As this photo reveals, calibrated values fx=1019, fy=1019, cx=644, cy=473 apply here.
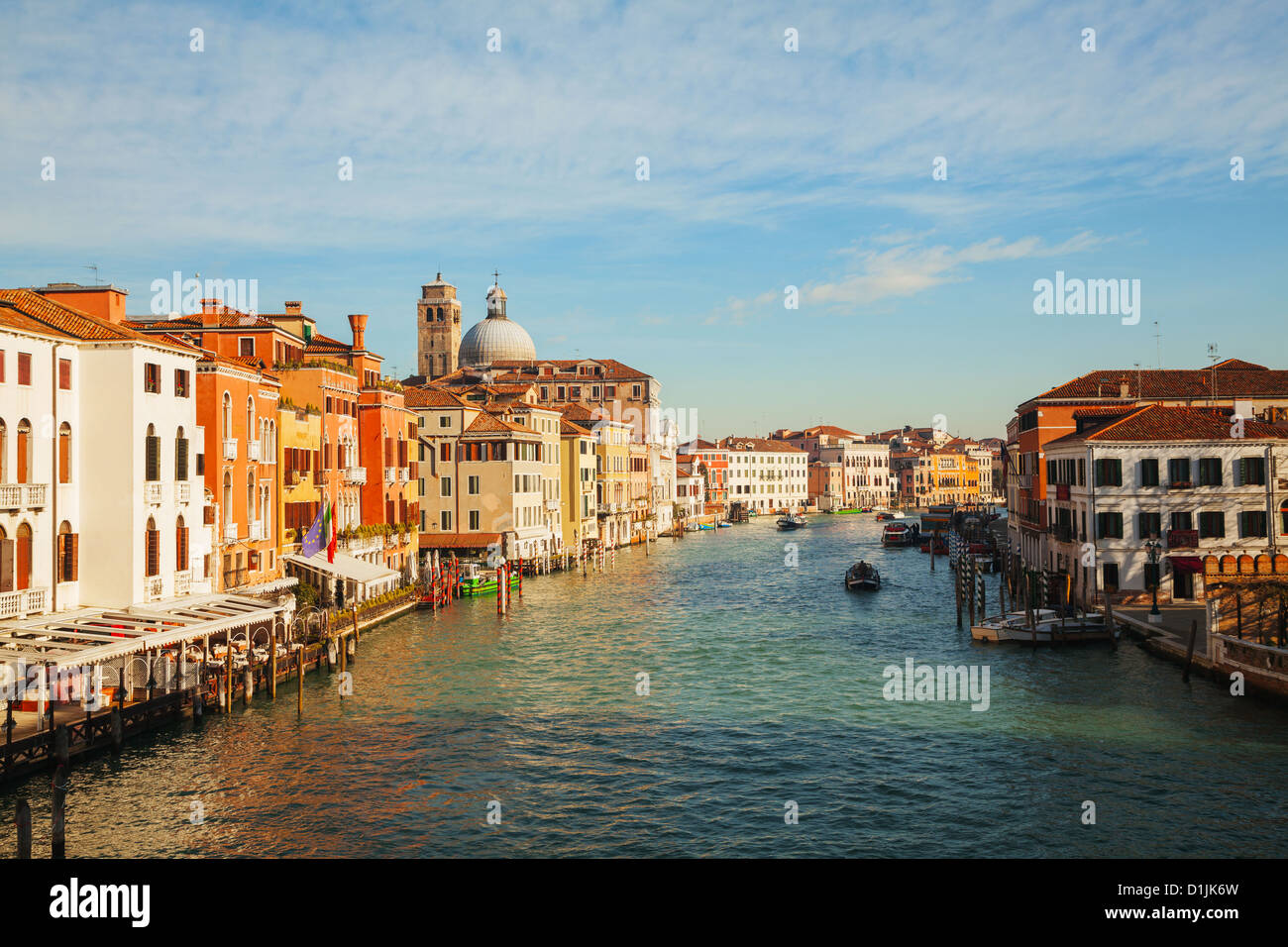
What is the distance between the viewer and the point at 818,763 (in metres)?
19.5

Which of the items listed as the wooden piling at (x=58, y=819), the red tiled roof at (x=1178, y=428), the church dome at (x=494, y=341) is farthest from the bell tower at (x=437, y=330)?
the wooden piling at (x=58, y=819)

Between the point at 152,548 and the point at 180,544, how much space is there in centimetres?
161

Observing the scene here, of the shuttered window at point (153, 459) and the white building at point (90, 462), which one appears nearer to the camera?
the white building at point (90, 462)

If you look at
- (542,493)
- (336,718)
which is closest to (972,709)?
(336,718)

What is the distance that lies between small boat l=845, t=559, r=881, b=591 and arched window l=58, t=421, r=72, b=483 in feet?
124

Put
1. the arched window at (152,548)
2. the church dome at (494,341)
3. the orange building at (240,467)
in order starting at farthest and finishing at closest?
the church dome at (494,341), the orange building at (240,467), the arched window at (152,548)

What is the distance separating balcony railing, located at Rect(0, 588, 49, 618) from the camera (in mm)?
21000

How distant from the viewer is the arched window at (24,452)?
71.6ft

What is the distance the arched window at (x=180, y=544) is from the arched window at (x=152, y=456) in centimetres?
161

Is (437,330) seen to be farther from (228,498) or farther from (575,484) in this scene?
(228,498)

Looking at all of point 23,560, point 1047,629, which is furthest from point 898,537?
point 23,560

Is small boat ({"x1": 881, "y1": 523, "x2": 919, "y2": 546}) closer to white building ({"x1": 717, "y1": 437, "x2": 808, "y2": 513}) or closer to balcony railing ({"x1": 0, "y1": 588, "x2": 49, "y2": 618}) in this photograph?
white building ({"x1": 717, "y1": 437, "x2": 808, "y2": 513})

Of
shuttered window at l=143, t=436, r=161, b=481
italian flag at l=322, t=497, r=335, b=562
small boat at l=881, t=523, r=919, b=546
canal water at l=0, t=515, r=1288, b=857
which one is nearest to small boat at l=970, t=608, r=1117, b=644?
canal water at l=0, t=515, r=1288, b=857

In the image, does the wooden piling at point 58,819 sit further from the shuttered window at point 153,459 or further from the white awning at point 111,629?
the shuttered window at point 153,459
